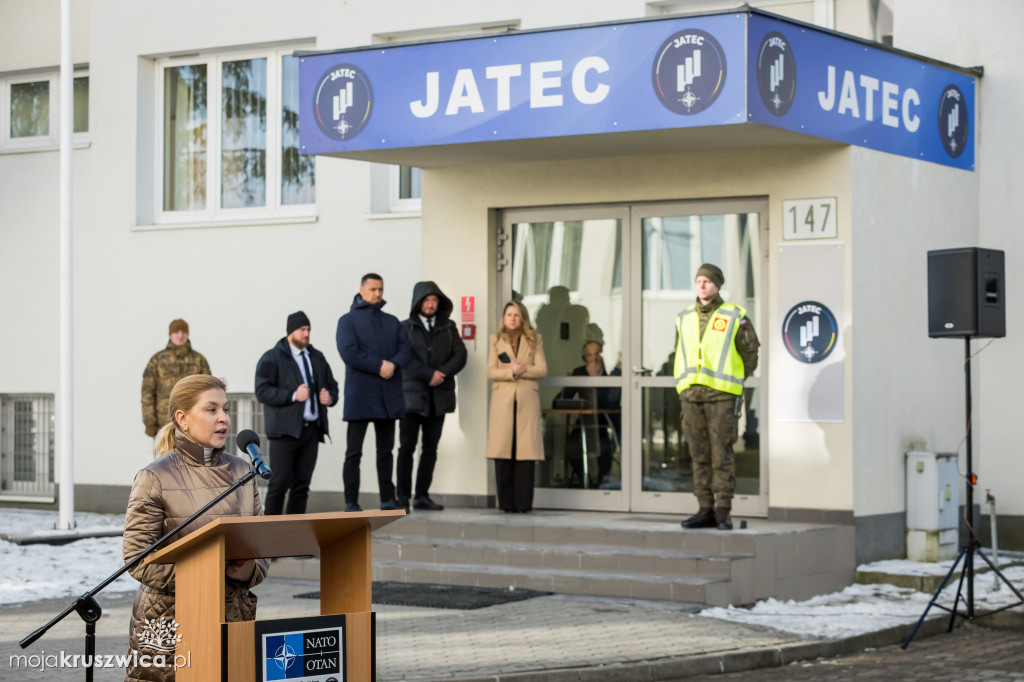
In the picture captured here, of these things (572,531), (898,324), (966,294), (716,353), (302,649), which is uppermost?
(966,294)

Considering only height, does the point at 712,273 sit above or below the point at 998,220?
below

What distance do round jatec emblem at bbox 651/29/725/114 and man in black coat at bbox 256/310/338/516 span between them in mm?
3734

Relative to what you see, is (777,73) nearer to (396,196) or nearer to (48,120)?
(396,196)

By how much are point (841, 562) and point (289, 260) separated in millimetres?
6666

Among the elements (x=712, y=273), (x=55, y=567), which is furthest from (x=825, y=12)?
(x=55, y=567)

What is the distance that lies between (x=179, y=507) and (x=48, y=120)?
42.0 feet

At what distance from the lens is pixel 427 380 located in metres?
12.3

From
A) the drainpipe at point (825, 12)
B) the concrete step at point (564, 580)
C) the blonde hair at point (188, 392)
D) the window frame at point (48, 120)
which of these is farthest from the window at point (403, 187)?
the blonde hair at point (188, 392)

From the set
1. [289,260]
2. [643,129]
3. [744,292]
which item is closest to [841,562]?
[744,292]

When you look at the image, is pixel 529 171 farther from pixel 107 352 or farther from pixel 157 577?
pixel 157 577

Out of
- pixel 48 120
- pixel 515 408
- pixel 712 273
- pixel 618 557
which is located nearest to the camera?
pixel 618 557

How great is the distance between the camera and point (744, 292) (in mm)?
12117

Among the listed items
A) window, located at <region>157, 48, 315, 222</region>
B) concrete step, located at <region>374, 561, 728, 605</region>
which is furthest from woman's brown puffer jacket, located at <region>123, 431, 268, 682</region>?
window, located at <region>157, 48, 315, 222</region>

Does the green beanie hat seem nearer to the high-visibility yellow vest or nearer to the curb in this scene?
the high-visibility yellow vest
